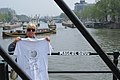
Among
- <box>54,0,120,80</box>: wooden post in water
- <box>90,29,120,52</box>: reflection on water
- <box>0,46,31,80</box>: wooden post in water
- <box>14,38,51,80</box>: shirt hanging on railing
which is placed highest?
<box>54,0,120,80</box>: wooden post in water

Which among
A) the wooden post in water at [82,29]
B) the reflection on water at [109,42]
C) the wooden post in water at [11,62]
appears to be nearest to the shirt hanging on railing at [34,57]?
the wooden post in water at [11,62]

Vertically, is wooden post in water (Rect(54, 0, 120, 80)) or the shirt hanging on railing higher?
wooden post in water (Rect(54, 0, 120, 80))

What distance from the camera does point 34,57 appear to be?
12.8 feet

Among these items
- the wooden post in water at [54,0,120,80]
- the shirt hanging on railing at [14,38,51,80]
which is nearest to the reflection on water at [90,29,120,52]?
the shirt hanging on railing at [14,38,51,80]

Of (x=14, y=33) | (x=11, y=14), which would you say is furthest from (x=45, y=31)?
(x=11, y=14)

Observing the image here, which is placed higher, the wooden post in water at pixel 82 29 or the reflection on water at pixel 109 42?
the wooden post in water at pixel 82 29

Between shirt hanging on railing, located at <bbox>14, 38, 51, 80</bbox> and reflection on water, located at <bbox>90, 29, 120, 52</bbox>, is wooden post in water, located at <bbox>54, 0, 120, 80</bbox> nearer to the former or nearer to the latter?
shirt hanging on railing, located at <bbox>14, 38, 51, 80</bbox>

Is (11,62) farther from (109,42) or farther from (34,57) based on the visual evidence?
(109,42)

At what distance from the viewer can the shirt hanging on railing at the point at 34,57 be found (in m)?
3.82

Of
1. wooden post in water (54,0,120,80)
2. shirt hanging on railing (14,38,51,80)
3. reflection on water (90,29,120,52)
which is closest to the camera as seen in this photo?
wooden post in water (54,0,120,80)

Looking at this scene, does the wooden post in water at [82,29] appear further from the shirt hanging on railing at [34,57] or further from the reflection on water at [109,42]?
the reflection on water at [109,42]

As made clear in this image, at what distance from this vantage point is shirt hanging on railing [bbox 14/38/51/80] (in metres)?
3.82

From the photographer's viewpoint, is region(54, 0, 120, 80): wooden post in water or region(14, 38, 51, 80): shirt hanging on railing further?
region(14, 38, 51, 80): shirt hanging on railing

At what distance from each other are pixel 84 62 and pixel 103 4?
82.0 m
